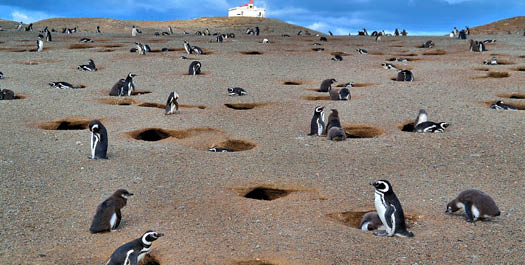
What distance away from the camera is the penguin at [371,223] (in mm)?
5465

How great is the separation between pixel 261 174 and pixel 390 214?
8.01 feet

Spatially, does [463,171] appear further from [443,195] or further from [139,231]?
[139,231]

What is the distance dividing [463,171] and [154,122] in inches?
233

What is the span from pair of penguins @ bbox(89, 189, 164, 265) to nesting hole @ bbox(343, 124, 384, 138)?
520 centimetres

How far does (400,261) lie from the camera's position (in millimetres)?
4688

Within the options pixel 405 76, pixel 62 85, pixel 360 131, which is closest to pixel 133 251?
pixel 360 131

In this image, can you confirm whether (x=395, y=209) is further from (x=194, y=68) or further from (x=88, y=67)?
(x=88, y=67)

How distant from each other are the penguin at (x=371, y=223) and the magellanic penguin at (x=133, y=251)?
91.0 inches

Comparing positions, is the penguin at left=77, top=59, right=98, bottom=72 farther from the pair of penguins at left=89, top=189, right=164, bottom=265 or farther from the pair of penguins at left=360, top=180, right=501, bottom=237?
the pair of penguins at left=360, top=180, right=501, bottom=237

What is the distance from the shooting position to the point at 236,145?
360 inches

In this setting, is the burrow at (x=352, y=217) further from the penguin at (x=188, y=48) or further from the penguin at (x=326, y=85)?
the penguin at (x=188, y=48)

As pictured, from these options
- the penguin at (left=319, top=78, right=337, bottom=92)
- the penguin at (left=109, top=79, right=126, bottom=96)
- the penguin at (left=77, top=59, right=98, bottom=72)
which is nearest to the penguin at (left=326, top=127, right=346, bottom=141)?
the penguin at (left=319, top=78, right=337, bottom=92)

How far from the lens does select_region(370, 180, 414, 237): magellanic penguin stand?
5148 mm

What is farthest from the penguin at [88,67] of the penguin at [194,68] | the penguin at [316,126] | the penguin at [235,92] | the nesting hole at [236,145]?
the penguin at [316,126]
